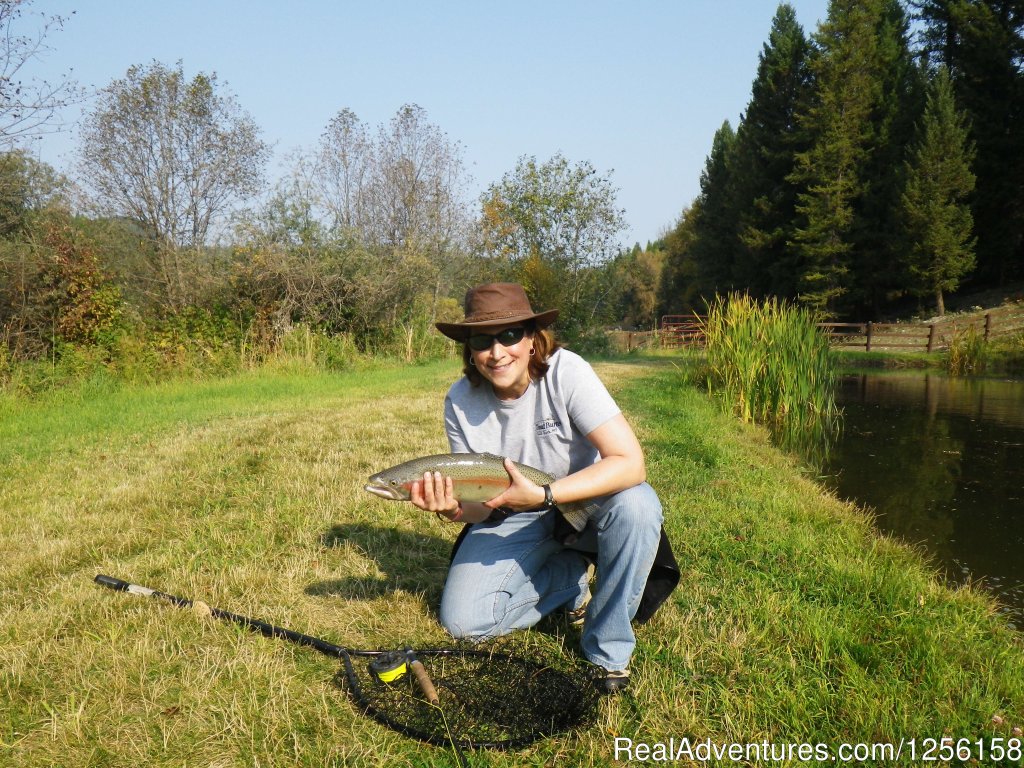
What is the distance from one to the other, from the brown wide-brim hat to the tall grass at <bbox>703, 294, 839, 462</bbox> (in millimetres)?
7464

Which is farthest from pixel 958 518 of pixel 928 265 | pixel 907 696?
pixel 928 265

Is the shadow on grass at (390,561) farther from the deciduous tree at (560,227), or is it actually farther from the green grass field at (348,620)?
the deciduous tree at (560,227)

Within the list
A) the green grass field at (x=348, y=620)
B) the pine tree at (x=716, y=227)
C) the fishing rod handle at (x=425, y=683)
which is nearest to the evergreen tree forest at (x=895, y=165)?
the pine tree at (x=716, y=227)

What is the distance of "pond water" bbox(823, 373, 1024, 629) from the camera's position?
16.4 ft

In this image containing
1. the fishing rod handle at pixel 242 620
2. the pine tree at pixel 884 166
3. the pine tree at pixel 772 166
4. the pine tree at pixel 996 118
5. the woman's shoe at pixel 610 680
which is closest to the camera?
the woman's shoe at pixel 610 680

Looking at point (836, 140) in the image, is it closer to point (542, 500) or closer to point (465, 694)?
point (542, 500)

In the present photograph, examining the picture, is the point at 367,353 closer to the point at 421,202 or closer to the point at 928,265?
the point at 421,202

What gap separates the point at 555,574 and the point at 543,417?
807mm

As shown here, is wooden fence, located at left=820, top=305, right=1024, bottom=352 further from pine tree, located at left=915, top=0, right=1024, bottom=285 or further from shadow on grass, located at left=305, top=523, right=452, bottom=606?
shadow on grass, located at left=305, top=523, right=452, bottom=606

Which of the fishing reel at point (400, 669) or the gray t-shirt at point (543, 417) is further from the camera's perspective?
the gray t-shirt at point (543, 417)

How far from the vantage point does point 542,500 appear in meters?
2.69

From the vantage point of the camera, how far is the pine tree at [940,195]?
1136 inches

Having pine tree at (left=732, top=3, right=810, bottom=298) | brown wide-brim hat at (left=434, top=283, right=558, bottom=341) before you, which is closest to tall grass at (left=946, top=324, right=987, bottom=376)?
pine tree at (left=732, top=3, right=810, bottom=298)

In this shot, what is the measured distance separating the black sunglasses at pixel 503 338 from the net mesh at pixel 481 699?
133cm
